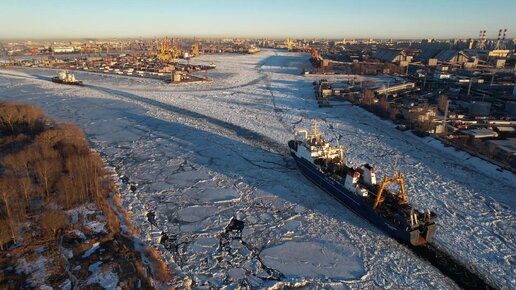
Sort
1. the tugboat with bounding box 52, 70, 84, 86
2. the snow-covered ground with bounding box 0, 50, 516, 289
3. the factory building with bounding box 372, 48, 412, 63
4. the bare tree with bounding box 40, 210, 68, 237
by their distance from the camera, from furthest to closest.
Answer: the factory building with bounding box 372, 48, 412, 63
the tugboat with bounding box 52, 70, 84, 86
the bare tree with bounding box 40, 210, 68, 237
the snow-covered ground with bounding box 0, 50, 516, 289

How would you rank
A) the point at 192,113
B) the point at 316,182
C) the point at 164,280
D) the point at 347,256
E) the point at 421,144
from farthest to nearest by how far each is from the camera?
1. the point at 192,113
2. the point at 421,144
3. the point at 316,182
4. the point at 347,256
5. the point at 164,280

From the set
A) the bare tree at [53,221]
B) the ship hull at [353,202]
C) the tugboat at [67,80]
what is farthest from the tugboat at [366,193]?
the tugboat at [67,80]

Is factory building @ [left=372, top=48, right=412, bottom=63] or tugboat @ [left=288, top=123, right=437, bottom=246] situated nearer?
tugboat @ [left=288, top=123, right=437, bottom=246]

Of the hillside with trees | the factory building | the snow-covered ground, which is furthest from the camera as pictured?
the factory building

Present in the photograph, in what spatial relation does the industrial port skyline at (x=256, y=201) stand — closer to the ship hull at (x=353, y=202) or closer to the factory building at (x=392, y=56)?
the ship hull at (x=353, y=202)

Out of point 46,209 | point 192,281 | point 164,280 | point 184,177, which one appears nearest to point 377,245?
point 192,281

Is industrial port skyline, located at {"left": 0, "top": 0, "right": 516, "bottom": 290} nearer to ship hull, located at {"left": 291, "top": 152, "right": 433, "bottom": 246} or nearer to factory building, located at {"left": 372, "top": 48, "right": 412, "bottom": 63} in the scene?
ship hull, located at {"left": 291, "top": 152, "right": 433, "bottom": 246}

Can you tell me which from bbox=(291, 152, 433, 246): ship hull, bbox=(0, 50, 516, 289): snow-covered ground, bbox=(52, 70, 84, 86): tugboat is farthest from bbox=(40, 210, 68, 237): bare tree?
bbox=(52, 70, 84, 86): tugboat

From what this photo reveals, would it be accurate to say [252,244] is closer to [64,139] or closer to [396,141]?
[64,139]

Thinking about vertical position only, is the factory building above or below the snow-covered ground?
above
